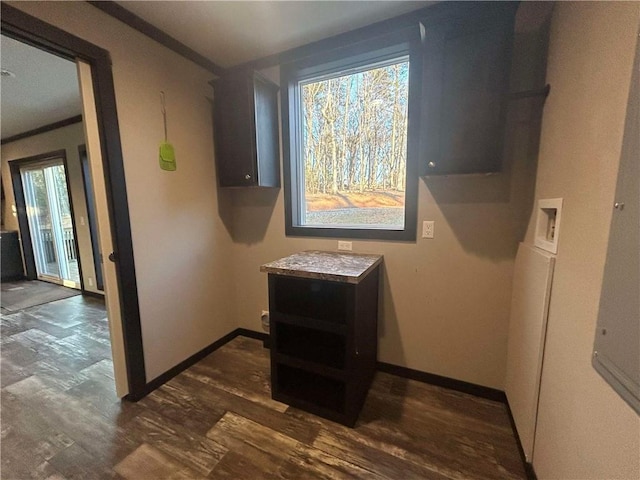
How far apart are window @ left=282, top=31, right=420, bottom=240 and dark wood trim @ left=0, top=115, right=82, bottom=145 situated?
3.33m

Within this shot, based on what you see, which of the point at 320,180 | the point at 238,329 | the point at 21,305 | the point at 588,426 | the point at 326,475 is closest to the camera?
the point at 588,426

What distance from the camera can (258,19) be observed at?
164 centimetres

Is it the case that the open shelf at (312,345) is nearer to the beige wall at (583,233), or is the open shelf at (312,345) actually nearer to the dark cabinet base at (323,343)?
the dark cabinet base at (323,343)

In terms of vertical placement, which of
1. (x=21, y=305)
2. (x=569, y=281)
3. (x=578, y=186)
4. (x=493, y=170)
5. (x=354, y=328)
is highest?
(x=493, y=170)

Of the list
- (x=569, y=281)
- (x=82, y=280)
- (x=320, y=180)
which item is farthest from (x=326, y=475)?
(x=82, y=280)

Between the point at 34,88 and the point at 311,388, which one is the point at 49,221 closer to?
the point at 34,88

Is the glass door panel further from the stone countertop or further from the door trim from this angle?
the stone countertop

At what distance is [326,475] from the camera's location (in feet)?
4.06

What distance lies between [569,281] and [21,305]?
5.62 m

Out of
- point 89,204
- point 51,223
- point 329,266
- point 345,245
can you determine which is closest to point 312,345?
point 329,266

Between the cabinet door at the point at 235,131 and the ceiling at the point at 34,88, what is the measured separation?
1.33 meters

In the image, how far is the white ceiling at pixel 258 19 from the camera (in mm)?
1524

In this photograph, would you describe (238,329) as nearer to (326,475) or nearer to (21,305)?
(326,475)

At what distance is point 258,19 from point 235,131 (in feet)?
2.32
